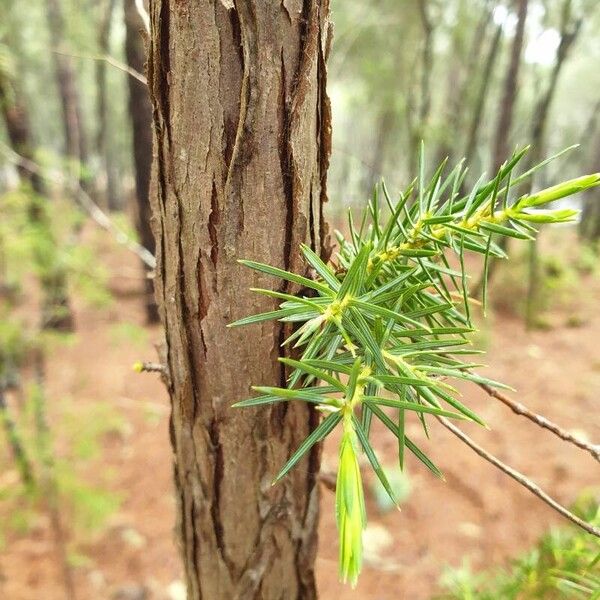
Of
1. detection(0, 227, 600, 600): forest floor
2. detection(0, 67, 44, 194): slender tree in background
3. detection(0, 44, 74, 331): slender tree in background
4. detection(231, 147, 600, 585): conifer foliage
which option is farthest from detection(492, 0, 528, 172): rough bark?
detection(231, 147, 600, 585): conifer foliage

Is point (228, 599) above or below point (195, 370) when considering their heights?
below

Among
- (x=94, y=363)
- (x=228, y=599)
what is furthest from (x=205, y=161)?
(x=94, y=363)

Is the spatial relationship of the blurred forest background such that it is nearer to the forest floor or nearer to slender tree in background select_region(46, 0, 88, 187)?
the forest floor

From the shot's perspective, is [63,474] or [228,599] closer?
[228,599]

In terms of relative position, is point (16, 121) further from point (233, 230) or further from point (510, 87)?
point (510, 87)

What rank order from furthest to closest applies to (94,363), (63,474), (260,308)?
(94,363), (63,474), (260,308)

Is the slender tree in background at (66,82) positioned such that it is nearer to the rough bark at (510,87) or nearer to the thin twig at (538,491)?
the rough bark at (510,87)

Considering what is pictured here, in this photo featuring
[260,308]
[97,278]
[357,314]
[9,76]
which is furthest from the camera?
[97,278]

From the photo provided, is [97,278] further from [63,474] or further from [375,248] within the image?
[375,248]
